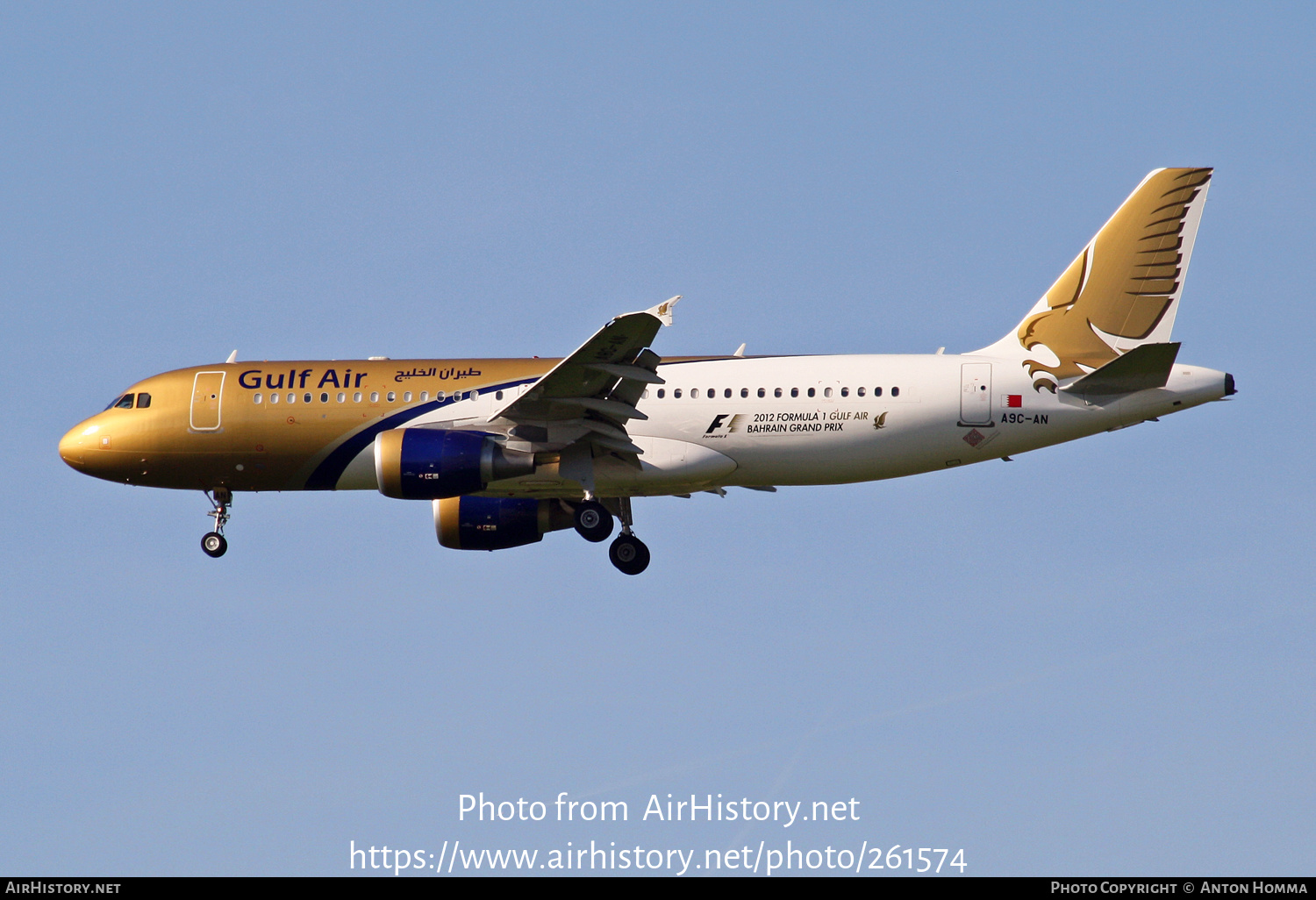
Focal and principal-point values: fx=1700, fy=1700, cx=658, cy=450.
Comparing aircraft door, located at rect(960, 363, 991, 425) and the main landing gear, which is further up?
aircraft door, located at rect(960, 363, 991, 425)

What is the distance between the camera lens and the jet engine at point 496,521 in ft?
124

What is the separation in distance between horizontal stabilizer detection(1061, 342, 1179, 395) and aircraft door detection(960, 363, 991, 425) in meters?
1.52

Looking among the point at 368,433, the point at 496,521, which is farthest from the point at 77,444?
the point at 496,521

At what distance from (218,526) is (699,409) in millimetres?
11129

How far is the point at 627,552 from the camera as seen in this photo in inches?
1435

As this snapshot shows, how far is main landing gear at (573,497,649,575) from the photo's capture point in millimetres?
36000

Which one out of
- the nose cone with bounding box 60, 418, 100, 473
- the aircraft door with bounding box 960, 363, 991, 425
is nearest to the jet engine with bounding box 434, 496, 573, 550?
the nose cone with bounding box 60, 418, 100, 473

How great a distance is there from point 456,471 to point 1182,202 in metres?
15.3

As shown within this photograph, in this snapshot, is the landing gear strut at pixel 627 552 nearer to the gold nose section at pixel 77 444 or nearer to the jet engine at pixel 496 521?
the jet engine at pixel 496 521

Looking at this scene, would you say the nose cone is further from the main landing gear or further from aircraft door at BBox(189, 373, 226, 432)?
the main landing gear

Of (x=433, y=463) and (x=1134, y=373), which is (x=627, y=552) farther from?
(x=1134, y=373)

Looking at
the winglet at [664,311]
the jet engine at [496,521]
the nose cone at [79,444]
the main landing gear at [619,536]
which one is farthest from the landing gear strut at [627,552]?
the nose cone at [79,444]

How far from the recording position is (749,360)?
34688mm

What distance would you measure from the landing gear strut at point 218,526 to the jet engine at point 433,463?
19.2 ft
